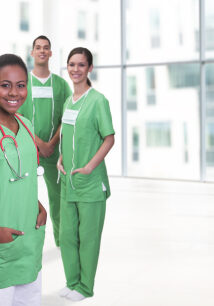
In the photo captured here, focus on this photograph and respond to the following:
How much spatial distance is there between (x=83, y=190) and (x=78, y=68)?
65 centimetres

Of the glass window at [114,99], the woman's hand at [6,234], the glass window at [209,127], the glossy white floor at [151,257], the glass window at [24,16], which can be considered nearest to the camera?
the woman's hand at [6,234]

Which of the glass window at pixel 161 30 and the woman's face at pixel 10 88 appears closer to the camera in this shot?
the woman's face at pixel 10 88

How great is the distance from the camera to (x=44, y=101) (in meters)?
3.59

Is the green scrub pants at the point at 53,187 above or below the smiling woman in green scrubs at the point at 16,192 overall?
below

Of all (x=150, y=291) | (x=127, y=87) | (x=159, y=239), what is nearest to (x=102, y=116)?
(x=150, y=291)

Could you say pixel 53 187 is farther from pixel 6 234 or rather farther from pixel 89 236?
pixel 6 234

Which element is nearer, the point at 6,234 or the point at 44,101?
the point at 6,234

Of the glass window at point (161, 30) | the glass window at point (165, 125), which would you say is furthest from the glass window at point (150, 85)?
the glass window at point (161, 30)

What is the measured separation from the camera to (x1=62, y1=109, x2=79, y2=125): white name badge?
9.15ft

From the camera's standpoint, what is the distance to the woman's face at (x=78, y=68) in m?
2.79

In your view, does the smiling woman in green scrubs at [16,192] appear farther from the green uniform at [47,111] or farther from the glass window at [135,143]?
the glass window at [135,143]

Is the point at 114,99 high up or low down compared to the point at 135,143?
up

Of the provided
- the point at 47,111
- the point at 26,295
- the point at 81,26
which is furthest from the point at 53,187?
the point at 81,26

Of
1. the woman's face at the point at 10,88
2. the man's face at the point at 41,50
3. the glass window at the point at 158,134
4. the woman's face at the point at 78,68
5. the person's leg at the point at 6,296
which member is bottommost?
the person's leg at the point at 6,296
